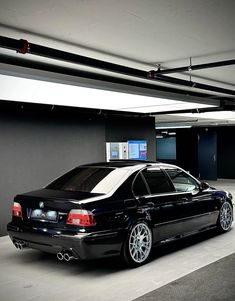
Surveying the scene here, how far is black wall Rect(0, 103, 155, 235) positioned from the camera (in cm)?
708

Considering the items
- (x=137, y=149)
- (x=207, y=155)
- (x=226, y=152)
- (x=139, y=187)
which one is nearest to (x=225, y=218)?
(x=139, y=187)

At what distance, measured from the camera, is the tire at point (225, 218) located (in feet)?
22.7

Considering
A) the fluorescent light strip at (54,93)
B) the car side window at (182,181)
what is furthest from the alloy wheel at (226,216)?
the fluorescent light strip at (54,93)

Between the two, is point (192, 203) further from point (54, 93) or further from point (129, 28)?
point (129, 28)

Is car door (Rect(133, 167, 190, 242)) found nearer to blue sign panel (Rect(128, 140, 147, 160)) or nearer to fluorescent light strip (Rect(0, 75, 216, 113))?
fluorescent light strip (Rect(0, 75, 216, 113))

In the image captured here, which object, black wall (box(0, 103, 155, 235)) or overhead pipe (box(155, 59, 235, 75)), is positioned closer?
overhead pipe (box(155, 59, 235, 75))

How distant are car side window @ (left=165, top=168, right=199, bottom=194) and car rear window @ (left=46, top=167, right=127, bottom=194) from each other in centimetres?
110

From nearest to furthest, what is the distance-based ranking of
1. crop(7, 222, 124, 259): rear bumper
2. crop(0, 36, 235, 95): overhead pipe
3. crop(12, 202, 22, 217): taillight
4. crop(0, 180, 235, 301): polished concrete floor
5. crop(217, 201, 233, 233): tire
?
crop(0, 36, 235, 95): overhead pipe, crop(0, 180, 235, 301): polished concrete floor, crop(7, 222, 124, 259): rear bumper, crop(12, 202, 22, 217): taillight, crop(217, 201, 233, 233): tire

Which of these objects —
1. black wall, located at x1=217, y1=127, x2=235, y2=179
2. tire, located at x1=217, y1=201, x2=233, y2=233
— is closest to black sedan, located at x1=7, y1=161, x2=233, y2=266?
tire, located at x1=217, y1=201, x2=233, y2=233

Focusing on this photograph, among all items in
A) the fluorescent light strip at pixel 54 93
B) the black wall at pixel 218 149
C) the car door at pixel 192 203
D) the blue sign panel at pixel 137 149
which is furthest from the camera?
the black wall at pixel 218 149

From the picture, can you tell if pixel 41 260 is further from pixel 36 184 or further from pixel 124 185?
pixel 36 184

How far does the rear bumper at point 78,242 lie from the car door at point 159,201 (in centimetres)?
70

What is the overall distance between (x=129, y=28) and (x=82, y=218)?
2267mm

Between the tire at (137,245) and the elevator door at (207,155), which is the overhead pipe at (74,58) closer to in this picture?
the tire at (137,245)
